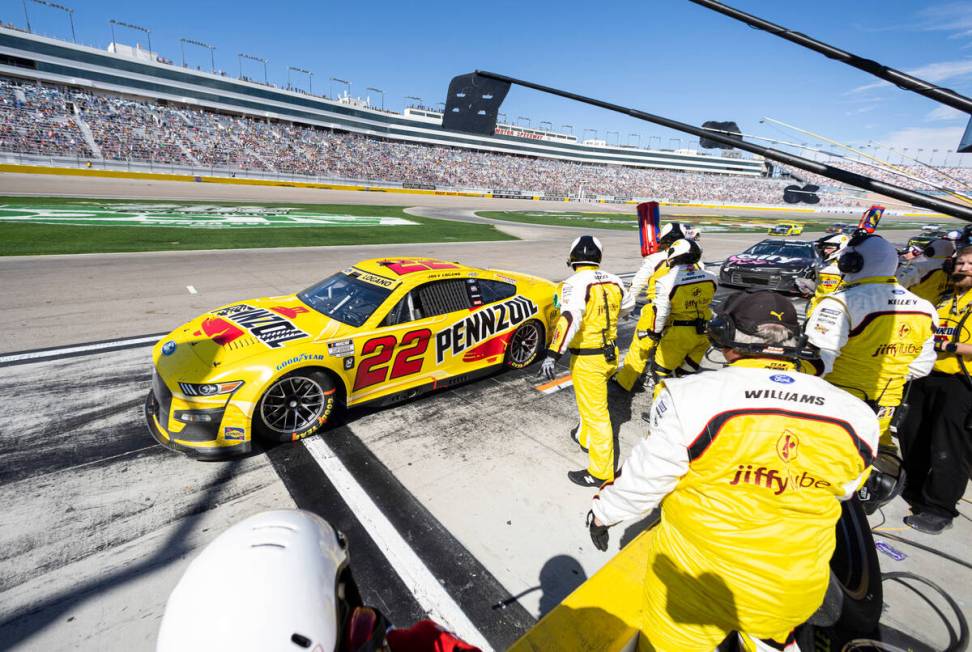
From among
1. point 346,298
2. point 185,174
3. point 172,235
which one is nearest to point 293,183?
point 185,174

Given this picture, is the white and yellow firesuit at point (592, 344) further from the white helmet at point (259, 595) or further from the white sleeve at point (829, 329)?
the white helmet at point (259, 595)

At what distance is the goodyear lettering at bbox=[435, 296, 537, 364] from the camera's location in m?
4.88

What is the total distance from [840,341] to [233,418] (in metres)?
4.64

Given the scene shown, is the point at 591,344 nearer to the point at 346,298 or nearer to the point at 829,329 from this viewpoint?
the point at 829,329

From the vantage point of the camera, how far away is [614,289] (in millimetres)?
3844

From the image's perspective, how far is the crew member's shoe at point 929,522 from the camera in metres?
3.27

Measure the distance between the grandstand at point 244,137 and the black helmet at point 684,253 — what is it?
18386mm

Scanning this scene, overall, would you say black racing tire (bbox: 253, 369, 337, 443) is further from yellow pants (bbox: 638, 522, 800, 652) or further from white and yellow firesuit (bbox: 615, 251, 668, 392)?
white and yellow firesuit (bbox: 615, 251, 668, 392)

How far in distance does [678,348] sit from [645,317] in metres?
0.50

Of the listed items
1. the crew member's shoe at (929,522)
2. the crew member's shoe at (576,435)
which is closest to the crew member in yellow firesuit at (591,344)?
the crew member's shoe at (576,435)

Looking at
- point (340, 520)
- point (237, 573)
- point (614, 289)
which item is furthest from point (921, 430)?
point (237, 573)

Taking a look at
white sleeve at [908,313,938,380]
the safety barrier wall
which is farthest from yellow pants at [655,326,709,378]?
the safety barrier wall

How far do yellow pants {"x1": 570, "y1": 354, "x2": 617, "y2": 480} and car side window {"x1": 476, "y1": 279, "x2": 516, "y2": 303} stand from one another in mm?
1868

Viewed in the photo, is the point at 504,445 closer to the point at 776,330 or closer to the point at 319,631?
the point at 776,330
